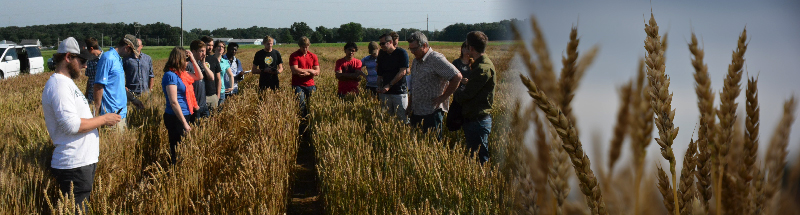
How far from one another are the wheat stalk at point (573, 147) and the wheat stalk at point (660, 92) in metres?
0.06

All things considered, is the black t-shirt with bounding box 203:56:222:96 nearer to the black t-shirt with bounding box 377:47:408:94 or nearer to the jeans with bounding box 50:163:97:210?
the black t-shirt with bounding box 377:47:408:94

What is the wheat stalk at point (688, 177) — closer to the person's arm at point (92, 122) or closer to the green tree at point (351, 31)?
the person's arm at point (92, 122)

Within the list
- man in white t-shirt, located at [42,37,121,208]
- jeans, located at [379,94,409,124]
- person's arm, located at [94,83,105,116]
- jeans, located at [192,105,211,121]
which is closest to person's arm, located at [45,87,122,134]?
man in white t-shirt, located at [42,37,121,208]

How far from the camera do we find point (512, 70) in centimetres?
47

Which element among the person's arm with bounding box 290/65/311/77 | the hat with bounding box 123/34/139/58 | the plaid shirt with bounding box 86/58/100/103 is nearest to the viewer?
the plaid shirt with bounding box 86/58/100/103

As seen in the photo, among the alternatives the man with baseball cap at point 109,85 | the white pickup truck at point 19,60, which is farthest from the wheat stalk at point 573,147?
the white pickup truck at point 19,60

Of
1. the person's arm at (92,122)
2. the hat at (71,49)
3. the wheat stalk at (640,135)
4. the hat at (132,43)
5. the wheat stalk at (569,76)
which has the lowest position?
the person's arm at (92,122)

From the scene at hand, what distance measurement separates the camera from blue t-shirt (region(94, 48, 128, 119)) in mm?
3861

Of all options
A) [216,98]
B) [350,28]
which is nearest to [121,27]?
[350,28]

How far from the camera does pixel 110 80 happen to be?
13.0ft

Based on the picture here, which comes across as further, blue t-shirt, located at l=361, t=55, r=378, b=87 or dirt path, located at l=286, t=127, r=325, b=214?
blue t-shirt, located at l=361, t=55, r=378, b=87

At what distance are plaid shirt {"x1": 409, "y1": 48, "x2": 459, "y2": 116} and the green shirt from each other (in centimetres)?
45

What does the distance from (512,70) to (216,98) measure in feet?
19.4

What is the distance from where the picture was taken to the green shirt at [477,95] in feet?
10.8
